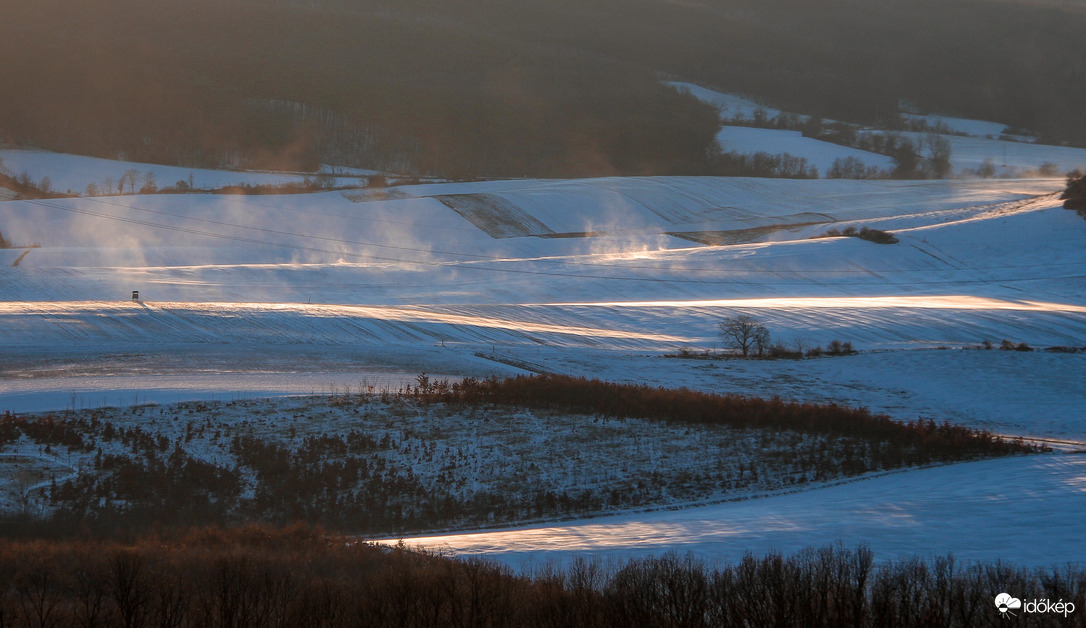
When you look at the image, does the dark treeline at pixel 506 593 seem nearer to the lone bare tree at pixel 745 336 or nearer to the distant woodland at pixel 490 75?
the lone bare tree at pixel 745 336

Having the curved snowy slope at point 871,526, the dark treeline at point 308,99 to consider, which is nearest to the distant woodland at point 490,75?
the dark treeline at point 308,99

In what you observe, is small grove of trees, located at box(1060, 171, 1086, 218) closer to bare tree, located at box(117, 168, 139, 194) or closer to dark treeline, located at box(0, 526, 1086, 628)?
dark treeline, located at box(0, 526, 1086, 628)

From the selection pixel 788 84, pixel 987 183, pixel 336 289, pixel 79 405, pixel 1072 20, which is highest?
pixel 1072 20

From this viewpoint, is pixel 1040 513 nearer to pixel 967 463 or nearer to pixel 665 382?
pixel 967 463

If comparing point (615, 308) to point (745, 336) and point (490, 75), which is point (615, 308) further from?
point (490, 75)

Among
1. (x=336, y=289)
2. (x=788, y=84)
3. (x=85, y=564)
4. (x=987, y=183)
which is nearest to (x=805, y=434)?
(x=85, y=564)

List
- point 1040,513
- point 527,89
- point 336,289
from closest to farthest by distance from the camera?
1. point 1040,513
2. point 336,289
3. point 527,89
